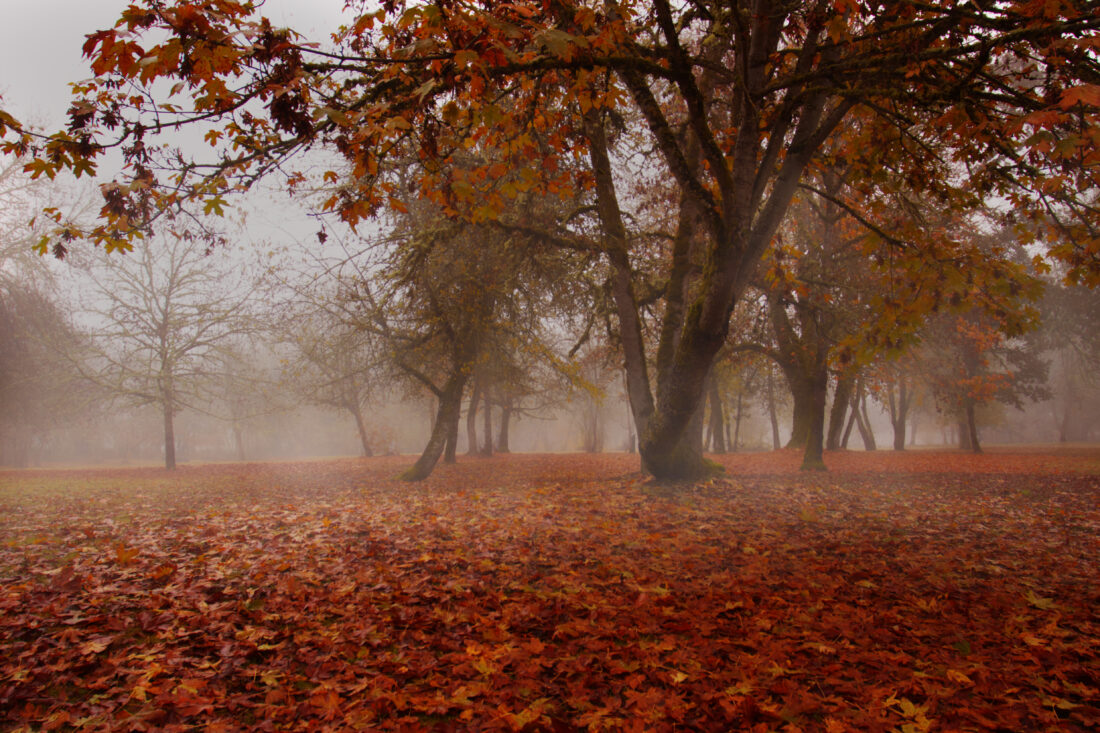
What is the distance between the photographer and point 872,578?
13.9 feet

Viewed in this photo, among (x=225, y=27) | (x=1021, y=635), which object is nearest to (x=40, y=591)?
(x=225, y=27)

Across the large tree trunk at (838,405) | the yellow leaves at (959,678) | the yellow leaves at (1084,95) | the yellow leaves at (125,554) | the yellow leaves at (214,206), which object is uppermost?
the yellow leaves at (214,206)

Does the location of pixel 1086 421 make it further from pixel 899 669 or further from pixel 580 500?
pixel 899 669

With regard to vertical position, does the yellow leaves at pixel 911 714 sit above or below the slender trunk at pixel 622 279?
below

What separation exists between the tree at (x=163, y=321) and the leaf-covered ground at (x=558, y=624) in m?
15.1

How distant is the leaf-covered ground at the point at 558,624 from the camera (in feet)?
8.16

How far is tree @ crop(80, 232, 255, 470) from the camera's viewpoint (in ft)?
63.3

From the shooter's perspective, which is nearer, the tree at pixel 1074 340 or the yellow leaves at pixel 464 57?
the yellow leaves at pixel 464 57

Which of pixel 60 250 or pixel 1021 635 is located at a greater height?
pixel 60 250

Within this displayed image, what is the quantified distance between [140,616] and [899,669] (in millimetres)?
4573

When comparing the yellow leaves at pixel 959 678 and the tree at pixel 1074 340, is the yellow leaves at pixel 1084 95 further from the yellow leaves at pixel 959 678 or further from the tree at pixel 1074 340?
the tree at pixel 1074 340

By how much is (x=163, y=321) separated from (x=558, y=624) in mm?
22424

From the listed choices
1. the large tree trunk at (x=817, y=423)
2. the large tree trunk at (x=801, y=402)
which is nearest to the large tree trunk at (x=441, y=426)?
the large tree trunk at (x=817, y=423)

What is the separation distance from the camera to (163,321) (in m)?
19.9
